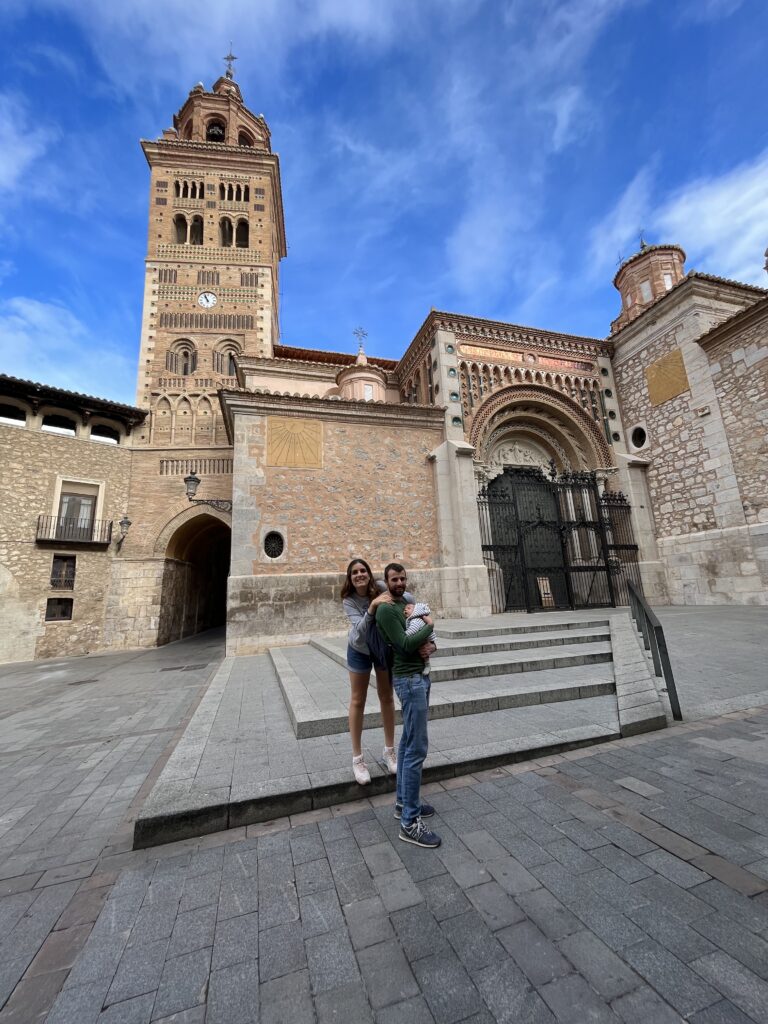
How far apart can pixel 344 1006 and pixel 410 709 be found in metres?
1.25

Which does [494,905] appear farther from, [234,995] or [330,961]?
[234,995]

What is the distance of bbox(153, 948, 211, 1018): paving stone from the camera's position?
5.00ft

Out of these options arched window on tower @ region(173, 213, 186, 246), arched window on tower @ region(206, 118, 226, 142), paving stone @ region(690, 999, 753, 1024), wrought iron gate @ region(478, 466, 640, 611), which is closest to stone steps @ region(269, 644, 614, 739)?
paving stone @ region(690, 999, 753, 1024)

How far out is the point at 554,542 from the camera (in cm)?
1405

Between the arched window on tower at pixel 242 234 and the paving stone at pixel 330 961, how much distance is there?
26724 millimetres

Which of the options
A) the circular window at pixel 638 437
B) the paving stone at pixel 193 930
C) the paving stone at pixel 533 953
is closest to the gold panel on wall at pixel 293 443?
the paving stone at pixel 193 930

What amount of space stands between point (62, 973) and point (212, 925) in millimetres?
574

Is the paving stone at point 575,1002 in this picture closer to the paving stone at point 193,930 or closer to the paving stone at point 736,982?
the paving stone at point 736,982

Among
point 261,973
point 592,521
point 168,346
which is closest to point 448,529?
point 592,521

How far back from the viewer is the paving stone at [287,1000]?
1447 mm

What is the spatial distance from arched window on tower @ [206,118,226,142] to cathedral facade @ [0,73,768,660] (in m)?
8.79

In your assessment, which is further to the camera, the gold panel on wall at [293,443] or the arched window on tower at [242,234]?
the arched window on tower at [242,234]

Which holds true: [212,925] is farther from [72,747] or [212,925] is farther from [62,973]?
[72,747]

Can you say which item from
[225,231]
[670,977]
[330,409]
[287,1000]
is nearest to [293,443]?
[330,409]
